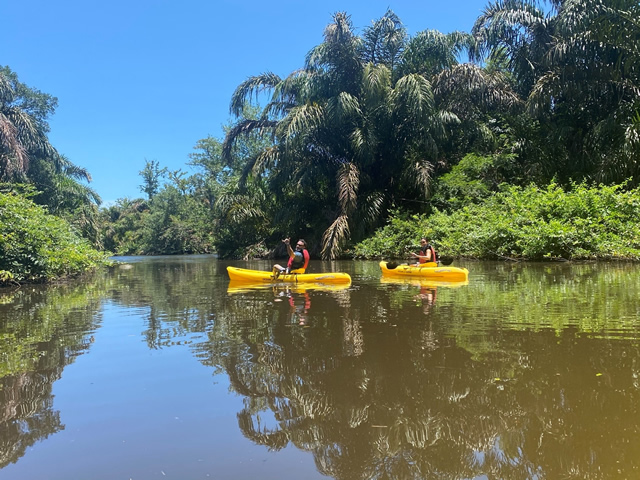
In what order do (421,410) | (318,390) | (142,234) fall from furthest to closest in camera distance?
(142,234) < (318,390) < (421,410)

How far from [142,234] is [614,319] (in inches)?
2256

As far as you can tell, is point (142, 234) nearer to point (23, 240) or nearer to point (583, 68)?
point (23, 240)

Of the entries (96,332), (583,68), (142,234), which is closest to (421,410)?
(96,332)

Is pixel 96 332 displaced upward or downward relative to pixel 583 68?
downward

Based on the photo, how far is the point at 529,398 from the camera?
3.15 metres

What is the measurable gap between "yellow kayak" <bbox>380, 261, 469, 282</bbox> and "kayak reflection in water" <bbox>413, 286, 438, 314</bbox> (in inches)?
50.6

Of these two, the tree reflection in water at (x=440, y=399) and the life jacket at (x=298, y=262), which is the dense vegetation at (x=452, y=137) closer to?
the life jacket at (x=298, y=262)

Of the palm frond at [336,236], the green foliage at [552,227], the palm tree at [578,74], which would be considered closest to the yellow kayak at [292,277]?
the green foliage at [552,227]

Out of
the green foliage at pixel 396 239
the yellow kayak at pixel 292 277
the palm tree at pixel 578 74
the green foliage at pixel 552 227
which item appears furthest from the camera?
the green foliage at pixel 396 239

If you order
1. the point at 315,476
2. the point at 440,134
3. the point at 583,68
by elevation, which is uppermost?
the point at 583,68

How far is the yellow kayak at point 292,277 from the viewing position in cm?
1047

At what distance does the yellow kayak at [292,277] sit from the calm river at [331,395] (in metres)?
3.71

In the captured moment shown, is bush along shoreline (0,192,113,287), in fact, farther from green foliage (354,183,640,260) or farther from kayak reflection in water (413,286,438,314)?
green foliage (354,183,640,260)

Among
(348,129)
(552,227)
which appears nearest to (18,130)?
(348,129)
